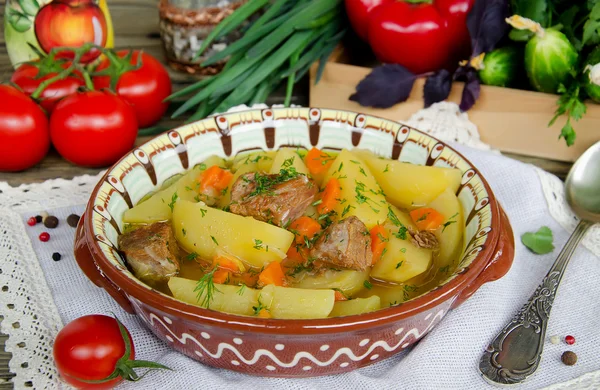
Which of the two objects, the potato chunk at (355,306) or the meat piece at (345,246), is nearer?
the potato chunk at (355,306)

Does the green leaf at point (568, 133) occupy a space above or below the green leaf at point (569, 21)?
below

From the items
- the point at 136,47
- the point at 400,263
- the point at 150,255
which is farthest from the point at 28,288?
the point at 136,47

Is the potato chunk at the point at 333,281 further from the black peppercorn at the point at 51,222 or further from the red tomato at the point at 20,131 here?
the red tomato at the point at 20,131

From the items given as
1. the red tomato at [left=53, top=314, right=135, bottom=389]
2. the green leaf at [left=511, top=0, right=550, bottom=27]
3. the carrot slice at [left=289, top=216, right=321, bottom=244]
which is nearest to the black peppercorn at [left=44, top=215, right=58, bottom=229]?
the red tomato at [left=53, top=314, right=135, bottom=389]

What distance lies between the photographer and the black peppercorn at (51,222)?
8.18ft

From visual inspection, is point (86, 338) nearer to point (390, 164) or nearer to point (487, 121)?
point (390, 164)

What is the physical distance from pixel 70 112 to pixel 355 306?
174cm

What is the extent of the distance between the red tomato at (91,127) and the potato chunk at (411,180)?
4.06ft

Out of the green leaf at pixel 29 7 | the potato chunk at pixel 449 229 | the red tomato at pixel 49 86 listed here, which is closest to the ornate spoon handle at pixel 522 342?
the potato chunk at pixel 449 229

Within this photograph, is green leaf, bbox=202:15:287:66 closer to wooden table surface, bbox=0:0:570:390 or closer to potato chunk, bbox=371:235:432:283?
wooden table surface, bbox=0:0:570:390

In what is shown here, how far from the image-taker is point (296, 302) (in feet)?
5.75

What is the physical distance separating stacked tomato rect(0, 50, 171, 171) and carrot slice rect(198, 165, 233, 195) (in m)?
0.75

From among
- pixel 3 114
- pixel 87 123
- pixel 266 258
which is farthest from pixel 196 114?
pixel 266 258

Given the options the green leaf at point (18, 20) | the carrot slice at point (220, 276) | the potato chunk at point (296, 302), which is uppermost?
the green leaf at point (18, 20)
